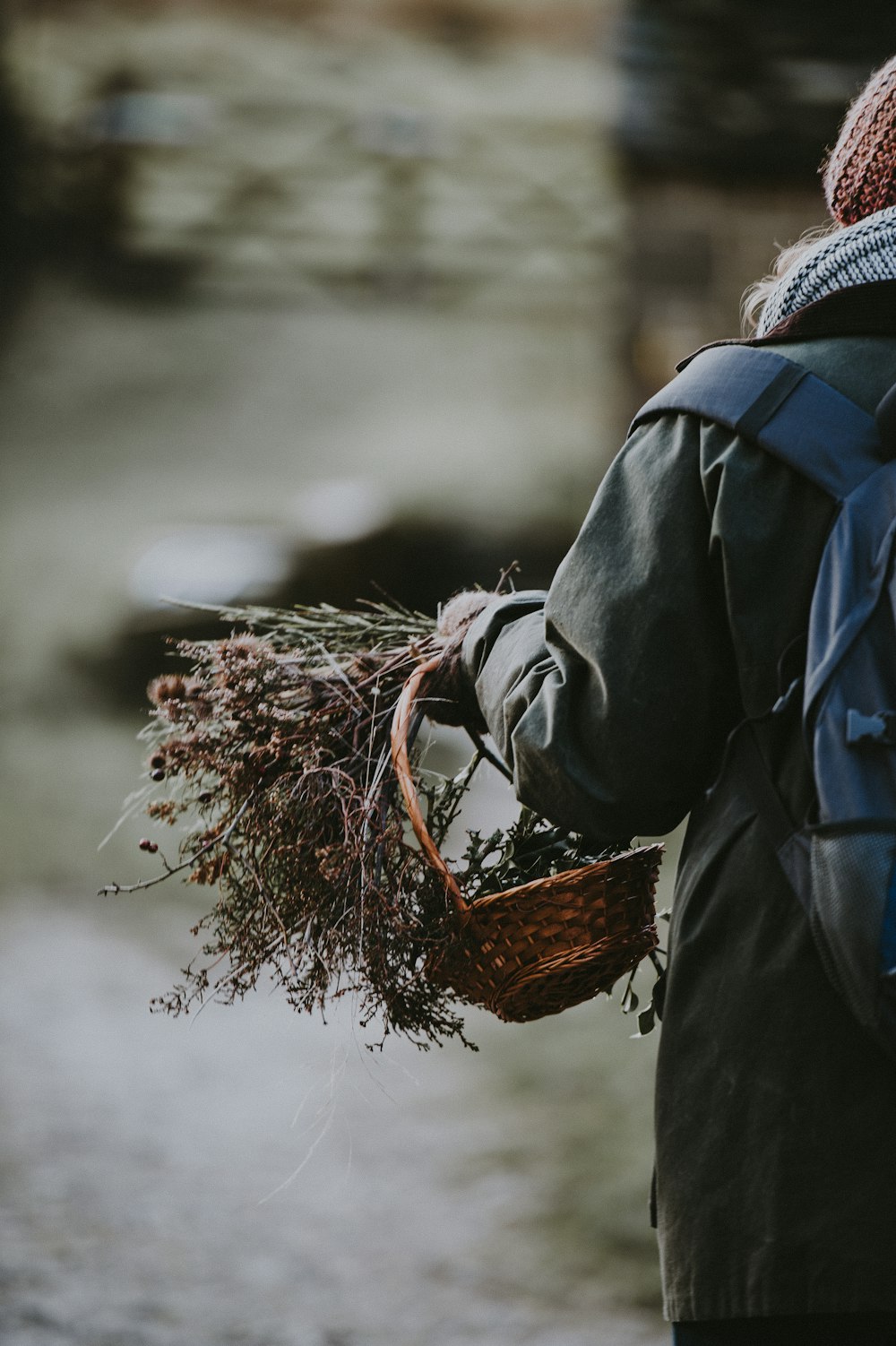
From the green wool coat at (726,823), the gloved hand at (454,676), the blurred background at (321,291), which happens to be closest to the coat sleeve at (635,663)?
the green wool coat at (726,823)

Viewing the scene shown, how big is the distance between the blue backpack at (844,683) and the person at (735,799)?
0.02 metres

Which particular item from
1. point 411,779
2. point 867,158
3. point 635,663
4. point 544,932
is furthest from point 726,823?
point 867,158

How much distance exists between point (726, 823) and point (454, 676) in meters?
0.42

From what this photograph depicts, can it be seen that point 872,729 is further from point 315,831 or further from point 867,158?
point 315,831

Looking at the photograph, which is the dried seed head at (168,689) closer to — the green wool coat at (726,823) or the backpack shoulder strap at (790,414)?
the green wool coat at (726,823)

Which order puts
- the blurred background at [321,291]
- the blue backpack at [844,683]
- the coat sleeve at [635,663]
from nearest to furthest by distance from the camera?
the blue backpack at [844,683] < the coat sleeve at [635,663] < the blurred background at [321,291]

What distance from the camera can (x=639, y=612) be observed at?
1118 mm

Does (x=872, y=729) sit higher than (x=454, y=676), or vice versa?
(x=454, y=676)

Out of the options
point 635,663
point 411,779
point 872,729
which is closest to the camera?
point 872,729

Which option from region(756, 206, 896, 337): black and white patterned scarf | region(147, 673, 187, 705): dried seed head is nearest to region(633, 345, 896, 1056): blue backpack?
region(756, 206, 896, 337): black and white patterned scarf

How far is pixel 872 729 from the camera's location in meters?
1.00

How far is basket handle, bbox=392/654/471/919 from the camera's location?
1.34m

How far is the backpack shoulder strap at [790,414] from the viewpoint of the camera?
3.52 ft

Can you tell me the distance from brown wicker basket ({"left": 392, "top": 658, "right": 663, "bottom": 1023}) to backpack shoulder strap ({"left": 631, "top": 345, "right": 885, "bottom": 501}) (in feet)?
1.51
